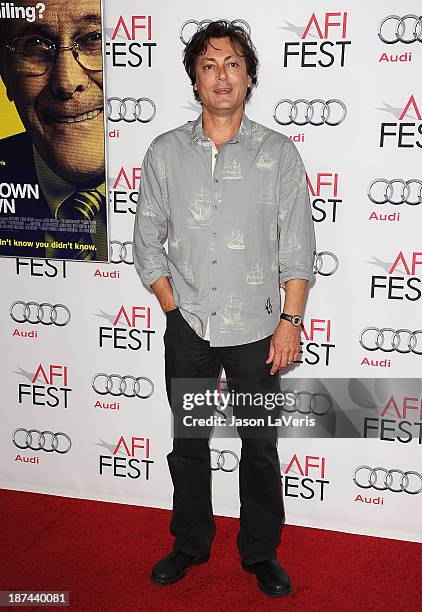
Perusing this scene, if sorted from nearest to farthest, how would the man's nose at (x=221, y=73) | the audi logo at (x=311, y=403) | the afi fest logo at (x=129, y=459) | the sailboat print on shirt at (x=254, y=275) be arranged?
the man's nose at (x=221, y=73) → the sailboat print on shirt at (x=254, y=275) → the audi logo at (x=311, y=403) → the afi fest logo at (x=129, y=459)

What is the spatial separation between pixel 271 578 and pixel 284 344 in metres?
0.83

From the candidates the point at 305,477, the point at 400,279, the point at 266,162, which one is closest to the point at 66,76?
the point at 266,162

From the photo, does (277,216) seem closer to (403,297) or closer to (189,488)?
(403,297)

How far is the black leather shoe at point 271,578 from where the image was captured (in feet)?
7.84

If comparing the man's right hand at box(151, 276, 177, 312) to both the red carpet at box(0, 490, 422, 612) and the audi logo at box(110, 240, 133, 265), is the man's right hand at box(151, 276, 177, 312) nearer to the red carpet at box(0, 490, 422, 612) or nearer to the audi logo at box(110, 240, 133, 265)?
the audi logo at box(110, 240, 133, 265)

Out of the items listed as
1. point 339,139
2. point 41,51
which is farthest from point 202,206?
point 41,51

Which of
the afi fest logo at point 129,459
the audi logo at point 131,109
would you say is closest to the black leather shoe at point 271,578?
the afi fest logo at point 129,459

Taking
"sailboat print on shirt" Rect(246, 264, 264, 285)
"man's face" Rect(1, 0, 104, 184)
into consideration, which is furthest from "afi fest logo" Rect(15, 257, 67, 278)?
"sailboat print on shirt" Rect(246, 264, 264, 285)

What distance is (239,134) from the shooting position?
2289mm

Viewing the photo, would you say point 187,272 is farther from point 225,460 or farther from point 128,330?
point 225,460

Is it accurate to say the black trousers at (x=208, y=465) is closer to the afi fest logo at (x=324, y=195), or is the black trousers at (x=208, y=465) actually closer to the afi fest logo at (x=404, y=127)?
the afi fest logo at (x=324, y=195)

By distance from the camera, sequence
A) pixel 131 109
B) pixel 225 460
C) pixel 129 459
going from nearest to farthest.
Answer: pixel 131 109, pixel 225 460, pixel 129 459

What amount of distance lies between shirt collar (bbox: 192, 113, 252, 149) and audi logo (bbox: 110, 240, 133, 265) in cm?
63

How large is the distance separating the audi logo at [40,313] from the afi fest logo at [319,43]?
4.49ft
